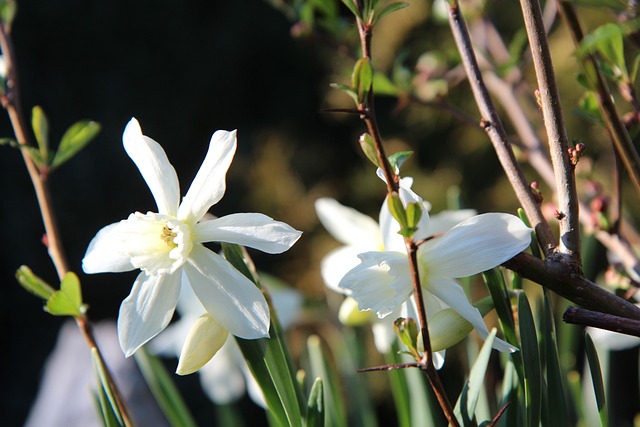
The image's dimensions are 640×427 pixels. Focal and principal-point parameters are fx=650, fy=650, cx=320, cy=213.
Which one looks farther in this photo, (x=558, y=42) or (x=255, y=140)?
(x=255, y=140)

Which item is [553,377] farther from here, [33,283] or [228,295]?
[33,283]

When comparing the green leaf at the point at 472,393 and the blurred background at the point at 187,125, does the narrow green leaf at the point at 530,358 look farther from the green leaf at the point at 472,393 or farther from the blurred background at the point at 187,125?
the blurred background at the point at 187,125

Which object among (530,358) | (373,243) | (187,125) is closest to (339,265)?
(373,243)

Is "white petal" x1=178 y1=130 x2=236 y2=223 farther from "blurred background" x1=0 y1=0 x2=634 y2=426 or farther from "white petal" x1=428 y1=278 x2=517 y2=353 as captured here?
"blurred background" x1=0 y1=0 x2=634 y2=426

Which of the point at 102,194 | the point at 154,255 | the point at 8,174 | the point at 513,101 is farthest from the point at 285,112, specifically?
the point at 154,255

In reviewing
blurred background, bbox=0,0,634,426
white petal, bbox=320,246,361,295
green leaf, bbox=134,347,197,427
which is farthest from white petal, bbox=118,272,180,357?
blurred background, bbox=0,0,634,426

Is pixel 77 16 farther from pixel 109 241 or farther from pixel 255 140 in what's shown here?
pixel 109 241
